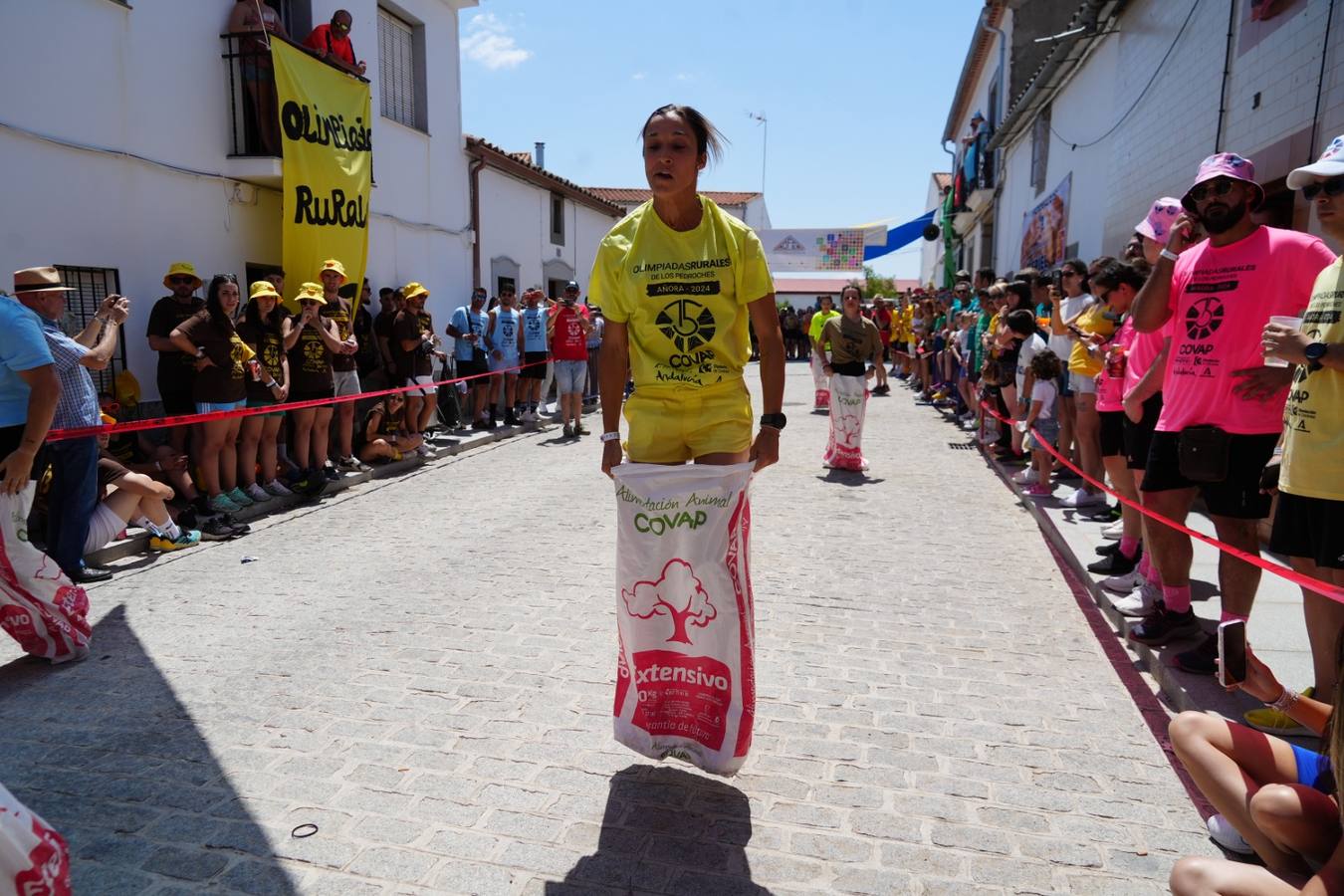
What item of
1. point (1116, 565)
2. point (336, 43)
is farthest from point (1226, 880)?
point (336, 43)

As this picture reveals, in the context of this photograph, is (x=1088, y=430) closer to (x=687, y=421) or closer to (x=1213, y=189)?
(x=1213, y=189)

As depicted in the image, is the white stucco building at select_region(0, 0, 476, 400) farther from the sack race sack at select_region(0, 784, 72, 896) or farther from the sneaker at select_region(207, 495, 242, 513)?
the sack race sack at select_region(0, 784, 72, 896)

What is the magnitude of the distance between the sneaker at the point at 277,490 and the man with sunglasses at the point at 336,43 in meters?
5.45

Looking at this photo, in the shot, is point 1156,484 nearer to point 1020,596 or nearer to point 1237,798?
point 1020,596

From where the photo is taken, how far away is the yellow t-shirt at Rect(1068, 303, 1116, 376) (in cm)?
678

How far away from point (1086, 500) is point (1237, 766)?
557 cm

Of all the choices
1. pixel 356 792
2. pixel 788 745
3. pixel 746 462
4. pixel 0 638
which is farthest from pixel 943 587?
pixel 0 638

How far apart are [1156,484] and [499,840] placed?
10.9ft

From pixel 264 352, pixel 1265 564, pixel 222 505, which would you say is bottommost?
pixel 222 505

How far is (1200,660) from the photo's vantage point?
4051 millimetres

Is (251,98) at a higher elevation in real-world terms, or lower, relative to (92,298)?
higher

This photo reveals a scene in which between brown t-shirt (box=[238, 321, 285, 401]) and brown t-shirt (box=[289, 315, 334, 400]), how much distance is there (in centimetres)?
37

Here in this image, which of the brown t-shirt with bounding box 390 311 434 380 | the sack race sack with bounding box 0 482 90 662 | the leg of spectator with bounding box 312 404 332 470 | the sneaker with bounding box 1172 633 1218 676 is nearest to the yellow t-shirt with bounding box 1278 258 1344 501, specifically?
the sneaker with bounding box 1172 633 1218 676

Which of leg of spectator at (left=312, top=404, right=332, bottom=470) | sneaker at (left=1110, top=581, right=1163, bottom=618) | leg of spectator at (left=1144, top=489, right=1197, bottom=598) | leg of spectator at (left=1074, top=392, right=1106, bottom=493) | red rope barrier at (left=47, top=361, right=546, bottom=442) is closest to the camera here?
leg of spectator at (left=1144, top=489, right=1197, bottom=598)
